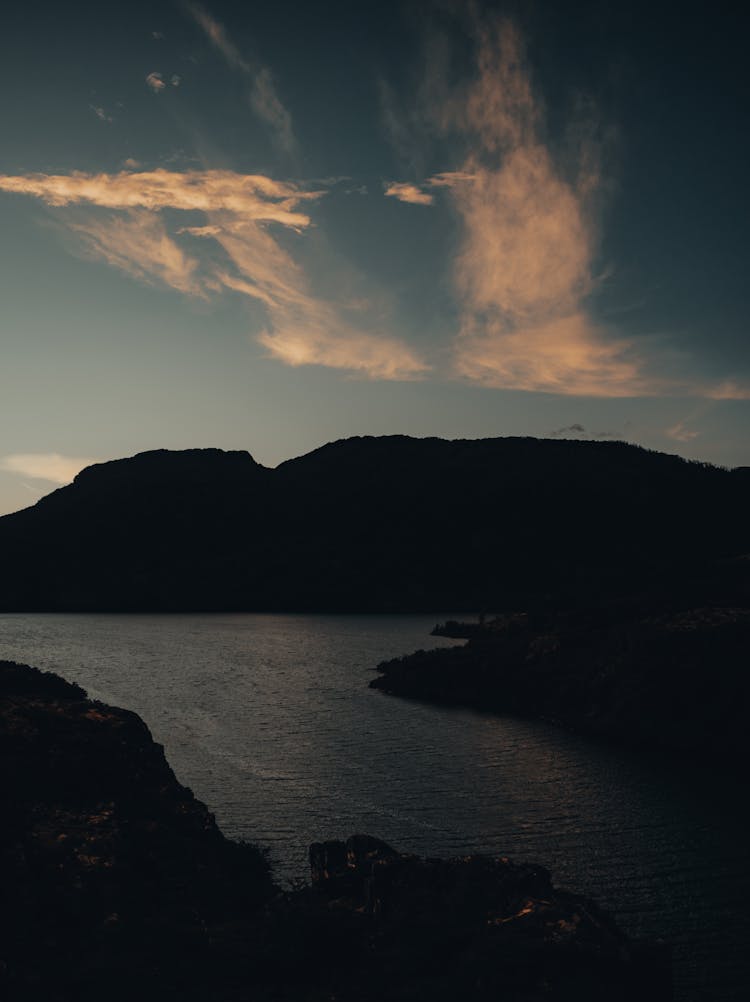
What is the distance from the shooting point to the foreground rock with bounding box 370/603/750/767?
56.9 m

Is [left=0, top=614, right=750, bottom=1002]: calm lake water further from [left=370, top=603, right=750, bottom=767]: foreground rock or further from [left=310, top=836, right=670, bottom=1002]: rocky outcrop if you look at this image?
[left=310, top=836, right=670, bottom=1002]: rocky outcrop

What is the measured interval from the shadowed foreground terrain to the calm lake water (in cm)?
538

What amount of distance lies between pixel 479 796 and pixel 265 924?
22.9 metres

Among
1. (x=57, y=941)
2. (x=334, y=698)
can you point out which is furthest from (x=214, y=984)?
(x=334, y=698)

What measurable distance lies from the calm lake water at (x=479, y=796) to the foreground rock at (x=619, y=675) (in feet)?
12.3

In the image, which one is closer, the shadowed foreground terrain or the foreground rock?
the shadowed foreground terrain

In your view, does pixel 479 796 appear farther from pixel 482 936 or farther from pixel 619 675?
pixel 619 675

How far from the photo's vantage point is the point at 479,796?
43.0m

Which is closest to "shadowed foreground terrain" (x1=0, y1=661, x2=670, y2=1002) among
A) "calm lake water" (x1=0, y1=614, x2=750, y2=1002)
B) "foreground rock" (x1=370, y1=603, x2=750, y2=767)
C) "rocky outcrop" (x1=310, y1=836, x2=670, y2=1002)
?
"rocky outcrop" (x1=310, y1=836, x2=670, y2=1002)

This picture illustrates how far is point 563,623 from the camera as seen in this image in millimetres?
86938

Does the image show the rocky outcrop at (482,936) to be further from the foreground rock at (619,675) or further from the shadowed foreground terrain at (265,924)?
the foreground rock at (619,675)

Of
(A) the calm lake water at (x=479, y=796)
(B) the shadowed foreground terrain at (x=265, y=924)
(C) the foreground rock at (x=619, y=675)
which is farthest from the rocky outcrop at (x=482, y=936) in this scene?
(C) the foreground rock at (x=619, y=675)

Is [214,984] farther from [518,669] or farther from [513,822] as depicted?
[518,669]

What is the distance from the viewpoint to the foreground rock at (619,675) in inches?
2239
